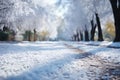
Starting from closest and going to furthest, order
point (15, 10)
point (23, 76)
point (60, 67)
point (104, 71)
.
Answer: point (23, 76) < point (104, 71) < point (60, 67) < point (15, 10)

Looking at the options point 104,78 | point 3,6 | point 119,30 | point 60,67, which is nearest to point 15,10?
point 3,6

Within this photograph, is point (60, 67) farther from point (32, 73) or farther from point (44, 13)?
point (44, 13)

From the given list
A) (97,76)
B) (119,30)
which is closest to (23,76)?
(97,76)

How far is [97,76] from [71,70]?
3.79ft

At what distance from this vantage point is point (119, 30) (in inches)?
1054

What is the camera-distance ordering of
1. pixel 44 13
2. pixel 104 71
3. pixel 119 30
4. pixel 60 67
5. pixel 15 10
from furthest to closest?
pixel 44 13
pixel 15 10
pixel 119 30
pixel 60 67
pixel 104 71

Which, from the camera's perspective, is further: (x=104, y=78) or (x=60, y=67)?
(x=60, y=67)

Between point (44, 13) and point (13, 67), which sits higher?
point (44, 13)

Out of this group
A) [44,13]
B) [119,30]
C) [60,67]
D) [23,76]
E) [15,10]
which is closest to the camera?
[23,76]

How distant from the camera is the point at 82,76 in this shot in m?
7.86

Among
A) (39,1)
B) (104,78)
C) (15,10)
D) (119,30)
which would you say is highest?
(39,1)

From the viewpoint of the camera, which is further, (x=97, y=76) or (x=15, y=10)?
(x=15, y=10)

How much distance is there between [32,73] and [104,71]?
90.9 inches

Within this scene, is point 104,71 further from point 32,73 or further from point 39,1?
point 39,1
